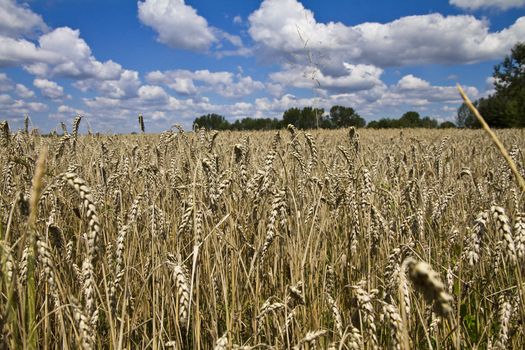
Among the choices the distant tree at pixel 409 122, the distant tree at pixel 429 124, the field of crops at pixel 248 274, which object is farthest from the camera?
the distant tree at pixel 409 122

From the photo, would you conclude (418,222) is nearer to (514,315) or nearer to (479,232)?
(514,315)

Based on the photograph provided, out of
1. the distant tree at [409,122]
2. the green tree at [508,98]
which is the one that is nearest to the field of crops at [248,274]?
the distant tree at [409,122]

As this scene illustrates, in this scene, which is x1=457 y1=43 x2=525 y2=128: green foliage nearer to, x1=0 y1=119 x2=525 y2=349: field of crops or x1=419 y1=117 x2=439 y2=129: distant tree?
x1=419 y1=117 x2=439 y2=129: distant tree

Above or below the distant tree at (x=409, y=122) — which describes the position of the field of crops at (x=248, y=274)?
below

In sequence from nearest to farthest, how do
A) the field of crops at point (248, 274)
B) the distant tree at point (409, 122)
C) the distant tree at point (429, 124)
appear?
the field of crops at point (248, 274)
the distant tree at point (429, 124)
the distant tree at point (409, 122)

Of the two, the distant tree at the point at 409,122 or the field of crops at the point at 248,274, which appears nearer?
the field of crops at the point at 248,274

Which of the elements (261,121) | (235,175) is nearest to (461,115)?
(261,121)

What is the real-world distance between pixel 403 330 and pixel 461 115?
390 feet

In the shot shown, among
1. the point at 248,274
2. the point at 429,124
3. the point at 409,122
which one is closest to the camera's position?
the point at 248,274

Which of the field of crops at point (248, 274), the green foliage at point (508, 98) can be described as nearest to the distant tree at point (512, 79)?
the green foliage at point (508, 98)

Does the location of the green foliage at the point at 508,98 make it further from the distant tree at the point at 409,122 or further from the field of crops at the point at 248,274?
the field of crops at the point at 248,274

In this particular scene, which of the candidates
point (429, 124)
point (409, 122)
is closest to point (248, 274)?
point (429, 124)

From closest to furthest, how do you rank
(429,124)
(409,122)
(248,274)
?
(248,274)
(429,124)
(409,122)

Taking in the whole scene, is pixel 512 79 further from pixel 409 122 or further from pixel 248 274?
pixel 248 274
